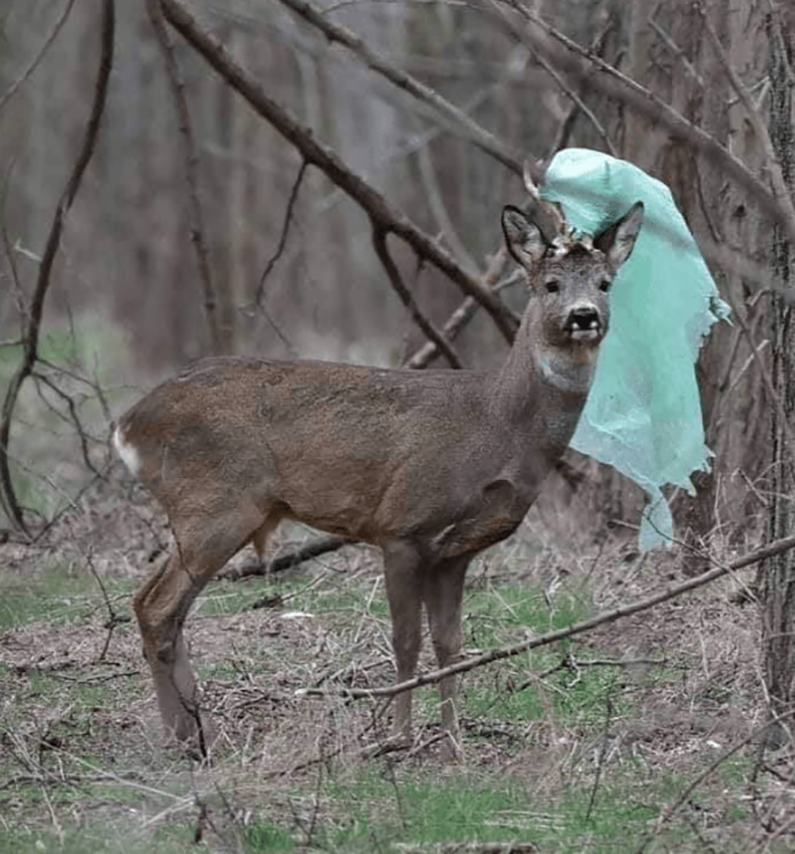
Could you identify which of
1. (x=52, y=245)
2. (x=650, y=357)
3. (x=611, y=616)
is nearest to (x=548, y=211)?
(x=650, y=357)

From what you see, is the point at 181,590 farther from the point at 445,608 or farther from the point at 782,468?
the point at 782,468

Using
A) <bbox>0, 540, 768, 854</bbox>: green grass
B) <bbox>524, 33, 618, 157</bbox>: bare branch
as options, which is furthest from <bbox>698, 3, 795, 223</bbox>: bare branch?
<bbox>0, 540, 768, 854</bbox>: green grass

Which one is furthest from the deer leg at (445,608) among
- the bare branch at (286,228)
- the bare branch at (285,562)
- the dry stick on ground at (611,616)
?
the bare branch at (286,228)

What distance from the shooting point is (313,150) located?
975 cm

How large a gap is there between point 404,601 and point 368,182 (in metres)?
3.56

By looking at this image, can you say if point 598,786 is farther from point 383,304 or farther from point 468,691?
point 383,304

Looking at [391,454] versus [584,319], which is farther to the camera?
[391,454]

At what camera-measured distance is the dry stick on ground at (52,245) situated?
9703mm

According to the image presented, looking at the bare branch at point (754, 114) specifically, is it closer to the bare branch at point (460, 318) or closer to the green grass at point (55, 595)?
the green grass at point (55, 595)

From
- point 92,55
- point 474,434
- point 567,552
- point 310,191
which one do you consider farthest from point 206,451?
point 92,55

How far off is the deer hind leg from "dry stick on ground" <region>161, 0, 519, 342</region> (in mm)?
3119

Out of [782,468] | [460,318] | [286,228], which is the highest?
[286,228]

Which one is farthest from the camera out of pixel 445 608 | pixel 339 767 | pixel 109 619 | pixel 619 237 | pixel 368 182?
pixel 368 182

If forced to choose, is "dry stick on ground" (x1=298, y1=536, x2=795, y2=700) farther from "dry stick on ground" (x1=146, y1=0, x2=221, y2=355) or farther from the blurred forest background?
"dry stick on ground" (x1=146, y1=0, x2=221, y2=355)
